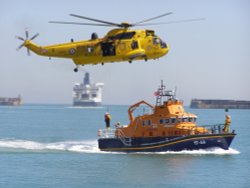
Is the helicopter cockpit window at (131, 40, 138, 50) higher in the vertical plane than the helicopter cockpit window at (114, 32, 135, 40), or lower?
lower

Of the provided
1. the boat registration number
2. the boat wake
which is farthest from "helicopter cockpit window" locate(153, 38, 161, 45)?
the boat wake

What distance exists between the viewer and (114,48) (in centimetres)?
3809

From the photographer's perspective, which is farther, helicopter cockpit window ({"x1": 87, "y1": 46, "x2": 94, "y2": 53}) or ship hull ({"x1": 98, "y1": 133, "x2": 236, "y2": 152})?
ship hull ({"x1": 98, "y1": 133, "x2": 236, "y2": 152})

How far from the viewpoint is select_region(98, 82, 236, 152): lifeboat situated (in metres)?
40.8

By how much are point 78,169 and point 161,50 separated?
9.73 meters

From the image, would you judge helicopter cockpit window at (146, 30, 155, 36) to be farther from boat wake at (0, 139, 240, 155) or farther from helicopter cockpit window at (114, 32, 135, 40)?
boat wake at (0, 139, 240, 155)

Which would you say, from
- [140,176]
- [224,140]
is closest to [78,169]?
[140,176]

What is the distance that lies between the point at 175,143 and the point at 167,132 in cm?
101

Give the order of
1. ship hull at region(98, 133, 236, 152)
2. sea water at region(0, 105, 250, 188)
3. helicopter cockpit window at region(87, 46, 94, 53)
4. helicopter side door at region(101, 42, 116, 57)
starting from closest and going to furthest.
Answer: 1. sea water at region(0, 105, 250, 188)
2. helicopter side door at region(101, 42, 116, 57)
3. helicopter cockpit window at region(87, 46, 94, 53)
4. ship hull at region(98, 133, 236, 152)

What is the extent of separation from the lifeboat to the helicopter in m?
4.66

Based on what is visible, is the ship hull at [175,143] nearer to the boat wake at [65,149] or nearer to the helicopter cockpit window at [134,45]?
the boat wake at [65,149]

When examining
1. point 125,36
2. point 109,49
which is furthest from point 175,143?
point 125,36

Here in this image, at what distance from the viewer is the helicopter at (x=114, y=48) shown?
38.1 metres

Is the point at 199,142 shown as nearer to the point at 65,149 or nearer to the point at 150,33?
the point at 150,33
